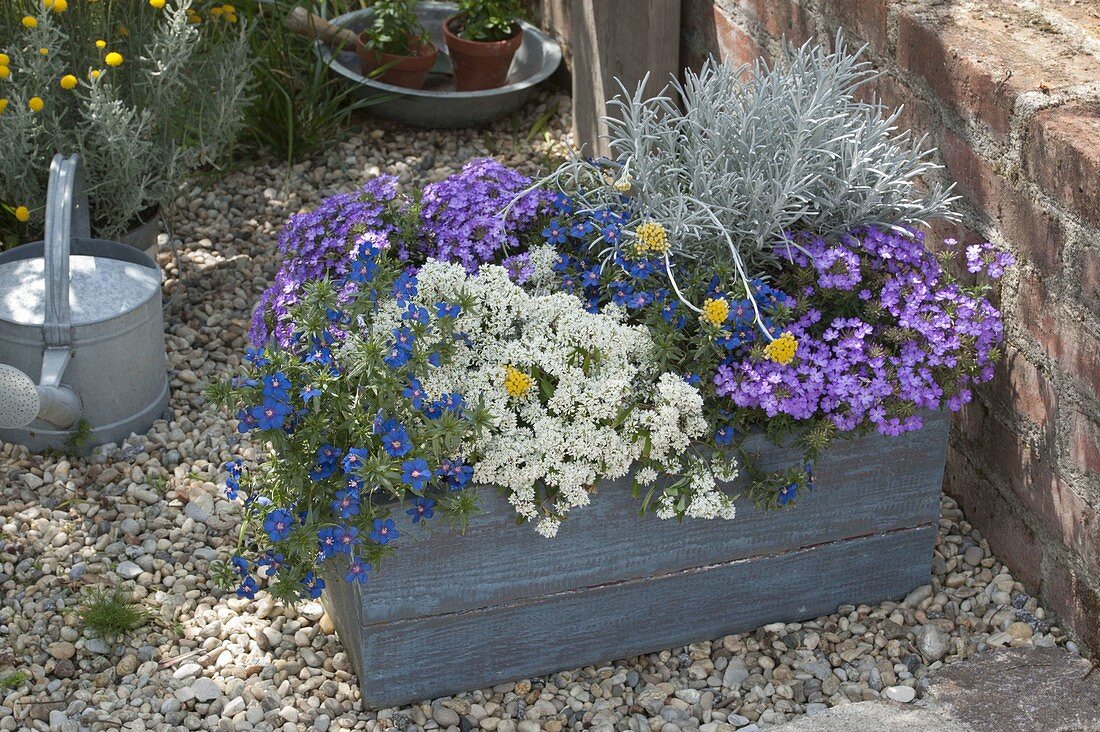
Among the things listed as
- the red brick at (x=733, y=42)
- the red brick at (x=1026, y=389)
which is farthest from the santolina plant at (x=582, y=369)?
the red brick at (x=733, y=42)

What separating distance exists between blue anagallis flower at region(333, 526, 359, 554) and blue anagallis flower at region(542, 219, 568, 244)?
0.78m

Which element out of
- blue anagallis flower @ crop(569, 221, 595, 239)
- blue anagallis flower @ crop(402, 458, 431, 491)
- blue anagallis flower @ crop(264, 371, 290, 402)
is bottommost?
blue anagallis flower @ crop(402, 458, 431, 491)

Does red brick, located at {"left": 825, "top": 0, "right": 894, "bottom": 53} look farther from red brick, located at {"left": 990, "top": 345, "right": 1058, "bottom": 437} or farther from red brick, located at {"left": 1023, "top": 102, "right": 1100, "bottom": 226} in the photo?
red brick, located at {"left": 990, "top": 345, "right": 1058, "bottom": 437}

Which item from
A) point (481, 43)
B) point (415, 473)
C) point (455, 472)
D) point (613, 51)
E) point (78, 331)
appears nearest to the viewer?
point (415, 473)

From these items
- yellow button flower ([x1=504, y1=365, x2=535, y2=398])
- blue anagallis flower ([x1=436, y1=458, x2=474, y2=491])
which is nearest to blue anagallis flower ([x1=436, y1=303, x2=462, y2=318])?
yellow button flower ([x1=504, y1=365, x2=535, y2=398])

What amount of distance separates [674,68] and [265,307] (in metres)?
1.82

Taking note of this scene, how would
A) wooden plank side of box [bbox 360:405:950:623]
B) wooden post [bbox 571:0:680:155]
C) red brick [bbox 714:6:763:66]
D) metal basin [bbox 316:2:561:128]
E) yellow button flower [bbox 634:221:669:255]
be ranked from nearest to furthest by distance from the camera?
wooden plank side of box [bbox 360:405:950:623] < yellow button flower [bbox 634:221:669:255] < red brick [bbox 714:6:763:66] < wooden post [bbox 571:0:680:155] < metal basin [bbox 316:2:561:128]

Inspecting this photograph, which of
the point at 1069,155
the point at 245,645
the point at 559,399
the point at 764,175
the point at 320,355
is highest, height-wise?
the point at 1069,155

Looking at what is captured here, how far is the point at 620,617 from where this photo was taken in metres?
2.42

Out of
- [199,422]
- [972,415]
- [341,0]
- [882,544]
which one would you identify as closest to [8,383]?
[199,422]

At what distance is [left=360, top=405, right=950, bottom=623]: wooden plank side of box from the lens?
2.21 m

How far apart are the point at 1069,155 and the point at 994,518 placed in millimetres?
825

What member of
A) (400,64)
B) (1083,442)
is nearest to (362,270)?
(1083,442)

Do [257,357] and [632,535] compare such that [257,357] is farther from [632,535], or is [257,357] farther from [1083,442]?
[1083,442]
